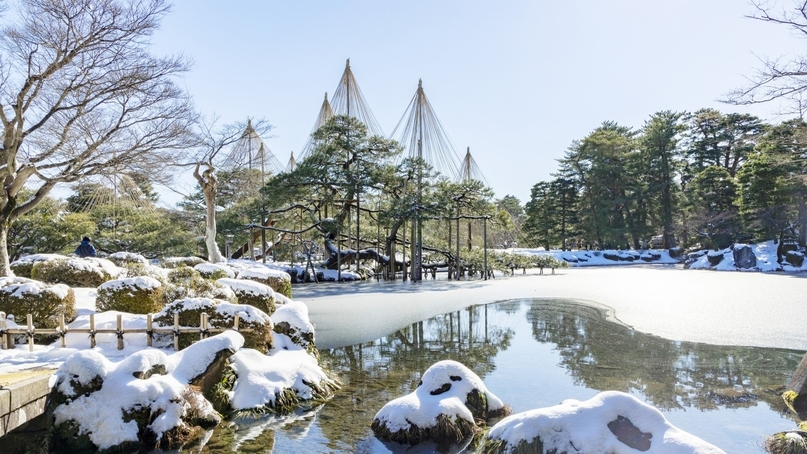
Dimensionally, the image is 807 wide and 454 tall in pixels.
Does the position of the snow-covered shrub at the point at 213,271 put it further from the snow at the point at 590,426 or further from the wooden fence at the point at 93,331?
the snow at the point at 590,426

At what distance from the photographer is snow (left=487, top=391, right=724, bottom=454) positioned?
2670 millimetres

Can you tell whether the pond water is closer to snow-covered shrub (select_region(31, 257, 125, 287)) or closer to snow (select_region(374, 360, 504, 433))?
snow (select_region(374, 360, 504, 433))

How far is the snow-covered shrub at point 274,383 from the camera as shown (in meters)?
5.06

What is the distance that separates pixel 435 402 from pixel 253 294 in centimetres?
392

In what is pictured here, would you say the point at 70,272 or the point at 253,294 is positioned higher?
the point at 70,272

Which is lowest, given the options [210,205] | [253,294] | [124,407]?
[124,407]

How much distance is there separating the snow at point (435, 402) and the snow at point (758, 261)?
2146 cm

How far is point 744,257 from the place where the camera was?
2212 cm

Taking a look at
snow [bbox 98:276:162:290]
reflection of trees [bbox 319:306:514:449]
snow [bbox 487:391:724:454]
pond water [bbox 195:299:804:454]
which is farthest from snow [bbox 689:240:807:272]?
snow [bbox 98:276:162:290]

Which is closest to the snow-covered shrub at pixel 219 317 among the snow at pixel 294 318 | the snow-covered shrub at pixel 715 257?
the snow at pixel 294 318

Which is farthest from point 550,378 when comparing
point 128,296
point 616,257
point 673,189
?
point 673,189

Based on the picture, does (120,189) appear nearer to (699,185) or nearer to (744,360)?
(744,360)

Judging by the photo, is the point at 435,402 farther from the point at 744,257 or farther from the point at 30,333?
the point at 744,257

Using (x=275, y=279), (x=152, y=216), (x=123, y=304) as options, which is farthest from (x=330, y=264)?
(x=123, y=304)
